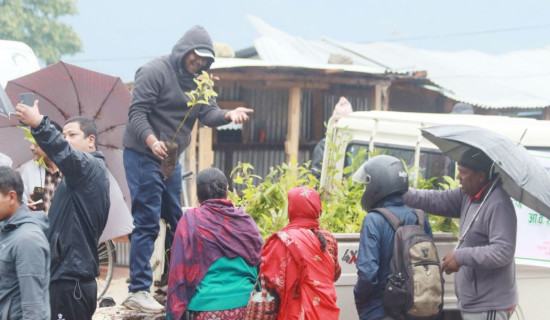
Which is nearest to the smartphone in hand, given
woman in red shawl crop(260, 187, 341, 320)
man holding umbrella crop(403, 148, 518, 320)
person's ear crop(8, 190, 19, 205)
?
person's ear crop(8, 190, 19, 205)

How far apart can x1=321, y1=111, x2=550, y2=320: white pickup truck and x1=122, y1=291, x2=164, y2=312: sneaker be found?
4.39 feet

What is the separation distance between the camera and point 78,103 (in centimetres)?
658

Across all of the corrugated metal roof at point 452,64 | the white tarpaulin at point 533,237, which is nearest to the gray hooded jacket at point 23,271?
the white tarpaulin at point 533,237

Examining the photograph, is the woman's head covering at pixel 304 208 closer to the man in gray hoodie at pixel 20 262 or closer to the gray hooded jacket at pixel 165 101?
the gray hooded jacket at pixel 165 101

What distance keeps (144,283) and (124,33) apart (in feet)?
243

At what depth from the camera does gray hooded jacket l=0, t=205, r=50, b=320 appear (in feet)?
13.7

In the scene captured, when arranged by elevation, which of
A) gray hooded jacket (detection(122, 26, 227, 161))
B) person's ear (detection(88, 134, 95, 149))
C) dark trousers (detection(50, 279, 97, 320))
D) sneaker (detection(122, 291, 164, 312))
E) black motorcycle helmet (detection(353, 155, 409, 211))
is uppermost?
gray hooded jacket (detection(122, 26, 227, 161))

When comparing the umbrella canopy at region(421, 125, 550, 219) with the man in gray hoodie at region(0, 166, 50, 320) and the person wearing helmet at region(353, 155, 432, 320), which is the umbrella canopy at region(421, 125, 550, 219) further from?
the man in gray hoodie at region(0, 166, 50, 320)

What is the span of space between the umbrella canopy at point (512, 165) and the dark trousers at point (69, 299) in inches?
103

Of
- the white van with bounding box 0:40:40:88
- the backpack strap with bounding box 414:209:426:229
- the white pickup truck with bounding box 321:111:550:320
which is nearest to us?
the backpack strap with bounding box 414:209:426:229

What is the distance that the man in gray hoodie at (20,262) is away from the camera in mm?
4168

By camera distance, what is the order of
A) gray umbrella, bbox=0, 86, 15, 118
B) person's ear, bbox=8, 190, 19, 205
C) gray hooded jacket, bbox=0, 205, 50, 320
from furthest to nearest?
gray umbrella, bbox=0, 86, 15, 118 < person's ear, bbox=8, 190, 19, 205 < gray hooded jacket, bbox=0, 205, 50, 320

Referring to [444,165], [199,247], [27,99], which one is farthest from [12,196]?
[444,165]

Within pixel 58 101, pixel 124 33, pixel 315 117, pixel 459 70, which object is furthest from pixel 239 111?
pixel 124 33
